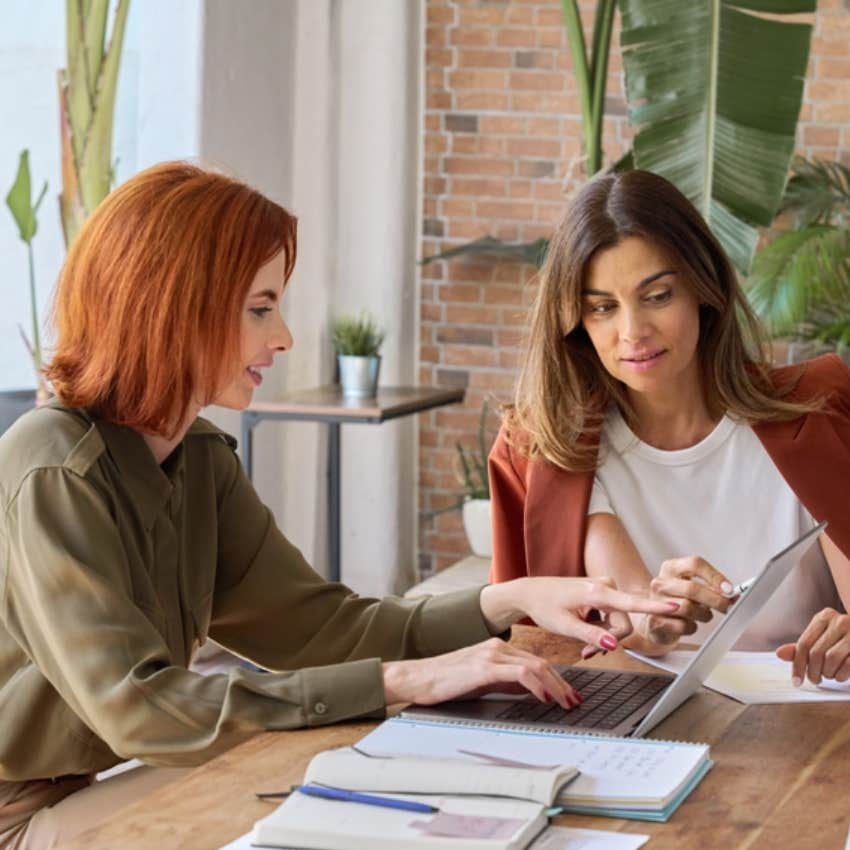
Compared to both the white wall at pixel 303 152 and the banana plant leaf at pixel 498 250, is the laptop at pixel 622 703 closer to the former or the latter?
the white wall at pixel 303 152

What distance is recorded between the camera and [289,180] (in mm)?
5488

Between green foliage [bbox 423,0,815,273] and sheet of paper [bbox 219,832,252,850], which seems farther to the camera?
green foliage [bbox 423,0,815,273]

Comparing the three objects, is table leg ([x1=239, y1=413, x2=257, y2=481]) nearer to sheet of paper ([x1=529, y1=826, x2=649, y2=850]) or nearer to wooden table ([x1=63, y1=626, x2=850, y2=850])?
wooden table ([x1=63, y1=626, x2=850, y2=850])

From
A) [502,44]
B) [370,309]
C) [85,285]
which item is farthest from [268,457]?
[85,285]

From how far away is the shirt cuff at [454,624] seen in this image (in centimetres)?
215

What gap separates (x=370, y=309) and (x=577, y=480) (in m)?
3.23

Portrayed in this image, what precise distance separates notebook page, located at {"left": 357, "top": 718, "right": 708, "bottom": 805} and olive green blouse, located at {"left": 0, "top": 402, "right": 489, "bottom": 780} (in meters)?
0.11

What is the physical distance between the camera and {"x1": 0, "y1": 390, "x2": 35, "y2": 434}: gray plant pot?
4090 millimetres

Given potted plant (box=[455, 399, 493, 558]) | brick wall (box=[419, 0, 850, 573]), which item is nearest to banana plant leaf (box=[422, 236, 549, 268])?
brick wall (box=[419, 0, 850, 573])

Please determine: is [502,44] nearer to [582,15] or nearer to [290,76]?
[582,15]

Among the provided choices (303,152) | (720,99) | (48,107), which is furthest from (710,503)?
(303,152)

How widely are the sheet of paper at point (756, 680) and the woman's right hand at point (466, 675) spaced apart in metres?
0.28

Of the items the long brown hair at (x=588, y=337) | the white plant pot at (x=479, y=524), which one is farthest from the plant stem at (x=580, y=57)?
the long brown hair at (x=588, y=337)

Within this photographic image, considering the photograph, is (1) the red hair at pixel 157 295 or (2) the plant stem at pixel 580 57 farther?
(2) the plant stem at pixel 580 57
